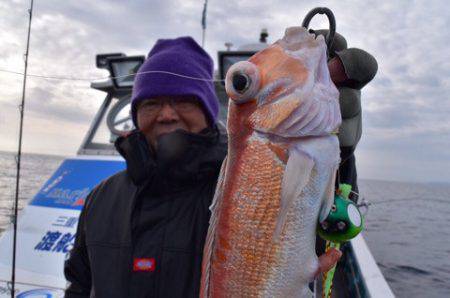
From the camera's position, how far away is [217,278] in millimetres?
1480

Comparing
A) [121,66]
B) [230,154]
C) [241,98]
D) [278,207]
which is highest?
[121,66]

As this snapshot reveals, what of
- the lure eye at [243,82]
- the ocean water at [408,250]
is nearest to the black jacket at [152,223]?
the lure eye at [243,82]

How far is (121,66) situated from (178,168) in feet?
13.0

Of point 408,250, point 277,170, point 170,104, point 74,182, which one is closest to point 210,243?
point 277,170

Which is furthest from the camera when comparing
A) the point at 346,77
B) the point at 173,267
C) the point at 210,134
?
the point at 210,134

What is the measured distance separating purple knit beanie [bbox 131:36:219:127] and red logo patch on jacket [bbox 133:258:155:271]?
848 mm

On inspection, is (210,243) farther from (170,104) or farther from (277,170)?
(170,104)

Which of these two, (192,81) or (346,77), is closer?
(346,77)

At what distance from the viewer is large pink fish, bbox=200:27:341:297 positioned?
1384 millimetres

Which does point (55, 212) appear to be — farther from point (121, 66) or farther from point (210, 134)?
point (210, 134)

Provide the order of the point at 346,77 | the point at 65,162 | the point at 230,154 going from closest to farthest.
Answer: the point at 230,154 < the point at 346,77 < the point at 65,162

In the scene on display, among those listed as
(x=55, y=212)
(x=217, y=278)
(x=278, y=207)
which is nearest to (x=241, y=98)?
(x=278, y=207)

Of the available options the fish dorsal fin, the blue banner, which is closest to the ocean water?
the blue banner

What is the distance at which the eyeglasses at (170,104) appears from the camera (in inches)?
93.1
